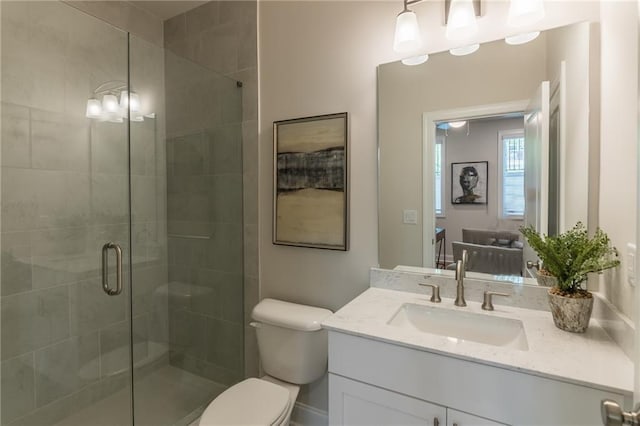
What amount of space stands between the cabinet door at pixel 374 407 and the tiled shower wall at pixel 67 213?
142 cm

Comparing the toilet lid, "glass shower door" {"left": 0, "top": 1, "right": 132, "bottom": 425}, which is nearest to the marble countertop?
the toilet lid

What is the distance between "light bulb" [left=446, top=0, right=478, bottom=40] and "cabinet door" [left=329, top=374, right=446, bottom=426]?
4.75ft

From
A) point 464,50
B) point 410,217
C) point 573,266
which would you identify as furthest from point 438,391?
point 464,50

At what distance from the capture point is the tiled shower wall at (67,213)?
5.32 ft

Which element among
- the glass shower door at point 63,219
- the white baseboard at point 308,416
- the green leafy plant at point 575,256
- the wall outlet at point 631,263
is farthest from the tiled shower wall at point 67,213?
the wall outlet at point 631,263

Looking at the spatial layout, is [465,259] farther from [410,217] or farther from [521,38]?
[521,38]

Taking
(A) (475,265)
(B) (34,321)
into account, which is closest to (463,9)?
(A) (475,265)

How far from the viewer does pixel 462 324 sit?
134 cm

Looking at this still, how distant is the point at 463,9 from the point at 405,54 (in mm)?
293

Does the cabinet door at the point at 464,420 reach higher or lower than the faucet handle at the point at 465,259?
lower

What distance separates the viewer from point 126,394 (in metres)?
1.91

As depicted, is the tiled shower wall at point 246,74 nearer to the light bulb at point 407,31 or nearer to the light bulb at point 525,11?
the light bulb at point 407,31

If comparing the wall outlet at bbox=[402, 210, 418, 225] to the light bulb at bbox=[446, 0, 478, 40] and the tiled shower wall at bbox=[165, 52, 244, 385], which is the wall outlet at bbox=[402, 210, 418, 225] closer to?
the light bulb at bbox=[446, 0, 478, 40]

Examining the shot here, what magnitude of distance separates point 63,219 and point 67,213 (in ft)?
0.13
